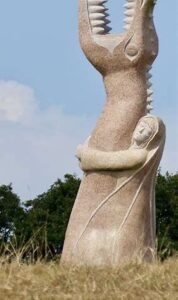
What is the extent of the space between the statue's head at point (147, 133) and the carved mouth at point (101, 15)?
150cm

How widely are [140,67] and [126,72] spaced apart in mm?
241

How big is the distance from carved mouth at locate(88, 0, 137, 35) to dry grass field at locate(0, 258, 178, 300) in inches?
212

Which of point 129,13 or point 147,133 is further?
point 129,13

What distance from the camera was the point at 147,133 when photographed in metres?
13.3

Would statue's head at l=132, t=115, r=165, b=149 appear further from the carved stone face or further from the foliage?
the foliage

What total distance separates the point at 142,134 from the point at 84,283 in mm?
4945

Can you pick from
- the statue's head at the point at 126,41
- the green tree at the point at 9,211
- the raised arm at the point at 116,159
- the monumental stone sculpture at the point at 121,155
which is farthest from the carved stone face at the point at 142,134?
the green tree at the point at 9,211

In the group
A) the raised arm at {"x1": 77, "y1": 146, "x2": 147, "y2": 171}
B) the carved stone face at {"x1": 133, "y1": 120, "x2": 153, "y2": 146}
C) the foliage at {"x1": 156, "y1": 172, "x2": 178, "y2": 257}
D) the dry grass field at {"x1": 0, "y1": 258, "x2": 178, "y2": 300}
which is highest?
the foliage at {"x1": 156, "y1": 172, "x2": 178, "y2": 257}

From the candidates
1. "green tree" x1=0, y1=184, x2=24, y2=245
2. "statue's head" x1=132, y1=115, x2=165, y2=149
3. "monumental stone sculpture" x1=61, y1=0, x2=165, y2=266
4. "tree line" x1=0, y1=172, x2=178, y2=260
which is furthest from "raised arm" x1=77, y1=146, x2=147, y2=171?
"green tree" x1=0, y1=184, x2=24, y2=245

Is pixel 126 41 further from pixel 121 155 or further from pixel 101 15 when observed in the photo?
pixel 121 155

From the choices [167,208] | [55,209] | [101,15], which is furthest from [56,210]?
[101,15]

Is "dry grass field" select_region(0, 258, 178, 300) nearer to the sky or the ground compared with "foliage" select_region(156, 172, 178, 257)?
nearer to the ground

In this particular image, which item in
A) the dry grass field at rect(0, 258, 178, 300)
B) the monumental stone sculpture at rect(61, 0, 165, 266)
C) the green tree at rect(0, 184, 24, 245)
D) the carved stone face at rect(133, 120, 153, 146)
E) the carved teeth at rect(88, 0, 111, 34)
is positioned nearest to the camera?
the dry grass field at rect(0, 258, 178, 300)

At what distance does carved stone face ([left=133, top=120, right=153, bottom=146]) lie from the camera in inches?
525
